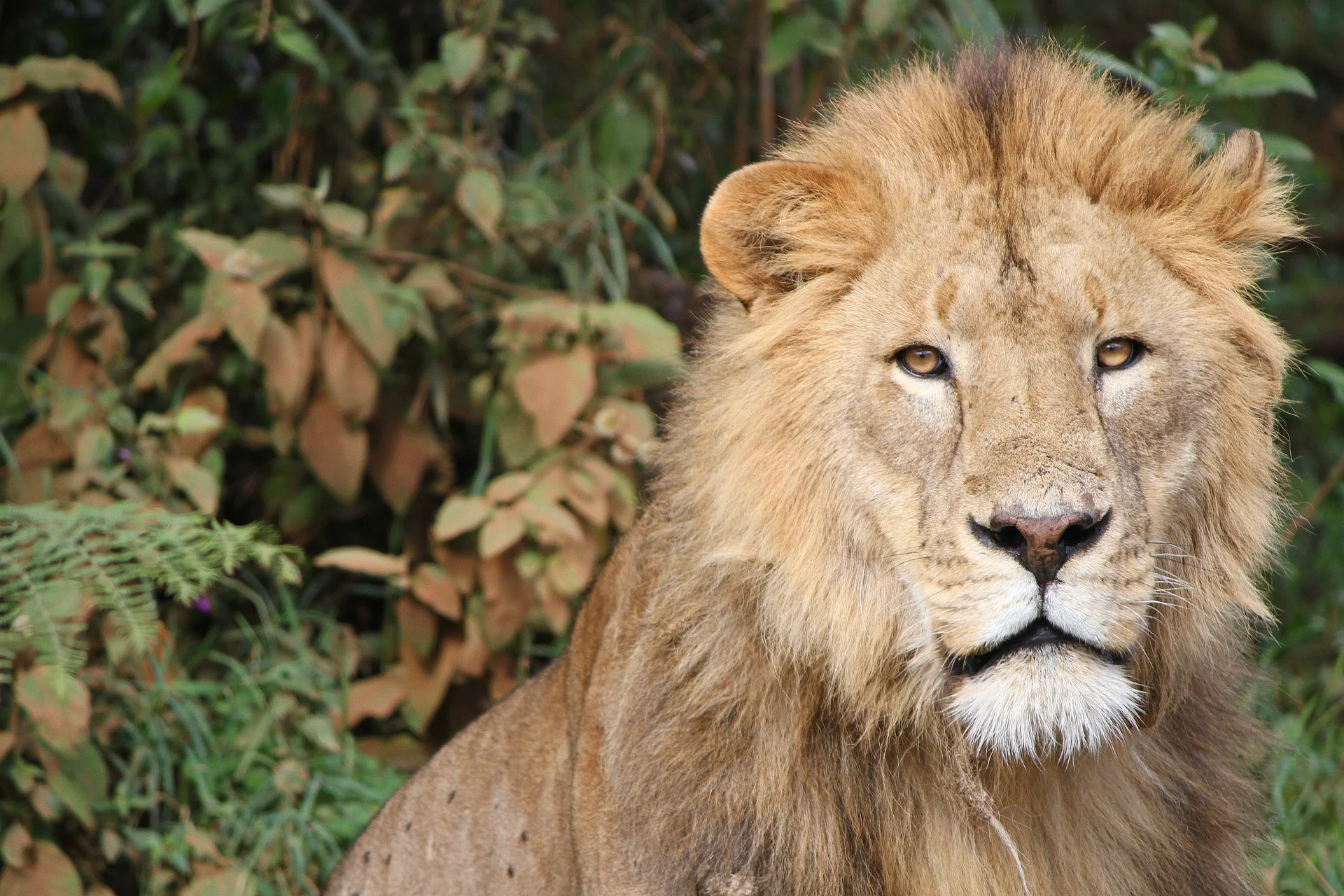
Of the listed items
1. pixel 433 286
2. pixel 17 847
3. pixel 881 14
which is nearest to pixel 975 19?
pixel 881 14

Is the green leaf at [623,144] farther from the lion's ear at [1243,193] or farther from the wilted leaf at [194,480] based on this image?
the lion's ear at [1243,193]

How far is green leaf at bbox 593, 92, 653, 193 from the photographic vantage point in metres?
4.22

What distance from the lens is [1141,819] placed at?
93.7 inches

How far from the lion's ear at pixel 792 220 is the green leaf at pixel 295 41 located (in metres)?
1.72

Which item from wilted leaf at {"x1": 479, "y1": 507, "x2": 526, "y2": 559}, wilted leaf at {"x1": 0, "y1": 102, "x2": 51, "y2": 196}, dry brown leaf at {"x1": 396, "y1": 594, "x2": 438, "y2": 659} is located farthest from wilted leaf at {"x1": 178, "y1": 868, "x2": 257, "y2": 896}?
wilted leaf at {"x1": 0, "y1": 102, "x2": 51, "y2": 196}

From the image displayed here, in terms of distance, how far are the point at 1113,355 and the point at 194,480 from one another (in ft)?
7.51

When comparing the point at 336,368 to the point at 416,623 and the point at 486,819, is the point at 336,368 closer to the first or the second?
the point at 416,623

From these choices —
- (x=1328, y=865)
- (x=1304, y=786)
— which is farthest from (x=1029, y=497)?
(x=1304, y=786)

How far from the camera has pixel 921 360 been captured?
2.19 meters

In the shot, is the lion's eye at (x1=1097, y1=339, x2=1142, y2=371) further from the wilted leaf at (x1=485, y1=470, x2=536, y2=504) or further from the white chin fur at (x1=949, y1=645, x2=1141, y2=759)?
the wilted leaf at (x1=485, y1=470, x2=536, y2=504)

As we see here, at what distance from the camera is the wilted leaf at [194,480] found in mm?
3549

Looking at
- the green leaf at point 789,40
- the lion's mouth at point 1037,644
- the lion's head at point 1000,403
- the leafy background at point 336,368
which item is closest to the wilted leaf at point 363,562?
the leafy background at point 336,368

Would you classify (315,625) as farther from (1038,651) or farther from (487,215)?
(1038,651)

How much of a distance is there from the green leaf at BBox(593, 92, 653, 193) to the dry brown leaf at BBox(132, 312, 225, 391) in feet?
3.79
